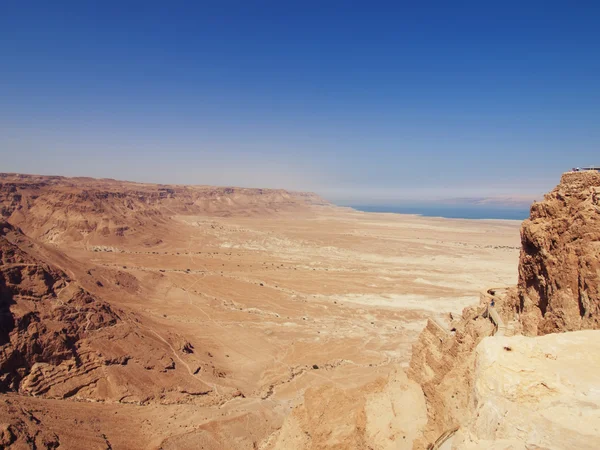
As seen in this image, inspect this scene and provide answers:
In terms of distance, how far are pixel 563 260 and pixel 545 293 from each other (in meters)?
1.04

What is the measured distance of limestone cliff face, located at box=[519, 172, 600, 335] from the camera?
6.97 meters

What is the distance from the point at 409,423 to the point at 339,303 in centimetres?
2584

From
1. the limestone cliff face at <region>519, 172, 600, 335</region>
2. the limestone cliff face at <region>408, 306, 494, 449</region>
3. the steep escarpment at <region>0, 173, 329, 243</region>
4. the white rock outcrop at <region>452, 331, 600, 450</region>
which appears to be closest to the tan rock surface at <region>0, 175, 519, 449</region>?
the steep escarpment at <region>0, 173, 329, 243</region>

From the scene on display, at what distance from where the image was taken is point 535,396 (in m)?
4.69

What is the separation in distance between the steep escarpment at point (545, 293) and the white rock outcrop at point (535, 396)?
Answer: 1.27 ft

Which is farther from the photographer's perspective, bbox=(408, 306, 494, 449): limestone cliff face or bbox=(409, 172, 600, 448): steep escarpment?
bbox=(408, 306, 494, 449): limestone cliff face

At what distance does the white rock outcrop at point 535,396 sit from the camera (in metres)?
4.33

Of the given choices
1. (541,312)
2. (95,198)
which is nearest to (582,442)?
(541,312)

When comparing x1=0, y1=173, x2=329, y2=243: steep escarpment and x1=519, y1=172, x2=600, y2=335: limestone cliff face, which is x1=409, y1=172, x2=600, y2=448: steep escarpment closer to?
Answer: x1=519, y1=172, x2=600, y2=335: limestone cliff face

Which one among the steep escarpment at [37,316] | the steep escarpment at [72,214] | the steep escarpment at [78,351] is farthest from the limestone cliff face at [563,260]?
the steep escarpment at [72,214]

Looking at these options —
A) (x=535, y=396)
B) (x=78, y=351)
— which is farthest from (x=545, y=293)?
(x=78, y=351)

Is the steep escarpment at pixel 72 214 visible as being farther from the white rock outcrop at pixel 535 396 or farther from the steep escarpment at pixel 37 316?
the white rock outcrop at pixel 535 396

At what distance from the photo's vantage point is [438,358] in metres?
10.5

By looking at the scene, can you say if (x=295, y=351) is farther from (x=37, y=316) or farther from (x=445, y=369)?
(x=445, y=369)
